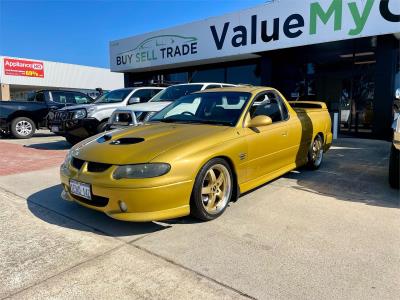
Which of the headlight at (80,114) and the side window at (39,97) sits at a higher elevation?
the side window at (39,97)

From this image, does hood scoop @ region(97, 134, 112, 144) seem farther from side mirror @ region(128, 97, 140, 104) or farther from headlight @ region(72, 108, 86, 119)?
side mirror @ region(128, 97, 140, 104)

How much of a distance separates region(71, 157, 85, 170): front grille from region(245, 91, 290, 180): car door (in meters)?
1.92

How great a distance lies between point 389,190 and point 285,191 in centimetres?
153

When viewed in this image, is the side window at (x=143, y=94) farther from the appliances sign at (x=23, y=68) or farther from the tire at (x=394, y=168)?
the appliances sign at (x=23, y=68)

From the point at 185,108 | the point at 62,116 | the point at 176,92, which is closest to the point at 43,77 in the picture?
the point at 62,116

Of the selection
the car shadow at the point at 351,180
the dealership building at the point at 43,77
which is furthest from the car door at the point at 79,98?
the dealership building at the point at 43,77

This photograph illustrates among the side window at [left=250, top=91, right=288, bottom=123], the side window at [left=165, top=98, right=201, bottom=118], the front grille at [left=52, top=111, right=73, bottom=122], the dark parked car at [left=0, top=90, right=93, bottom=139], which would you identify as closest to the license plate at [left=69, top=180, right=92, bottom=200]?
the side window at [left=165, top=98, right=201, bottom=118]

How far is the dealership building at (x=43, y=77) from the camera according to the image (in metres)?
36.9

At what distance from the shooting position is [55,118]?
346 inches

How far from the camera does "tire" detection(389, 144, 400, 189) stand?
4.62 metres

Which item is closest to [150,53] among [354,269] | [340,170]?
[340,170]

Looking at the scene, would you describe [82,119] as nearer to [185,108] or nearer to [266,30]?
[185,108]

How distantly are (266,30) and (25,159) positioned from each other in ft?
28.7

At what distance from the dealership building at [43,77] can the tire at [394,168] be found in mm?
34459
